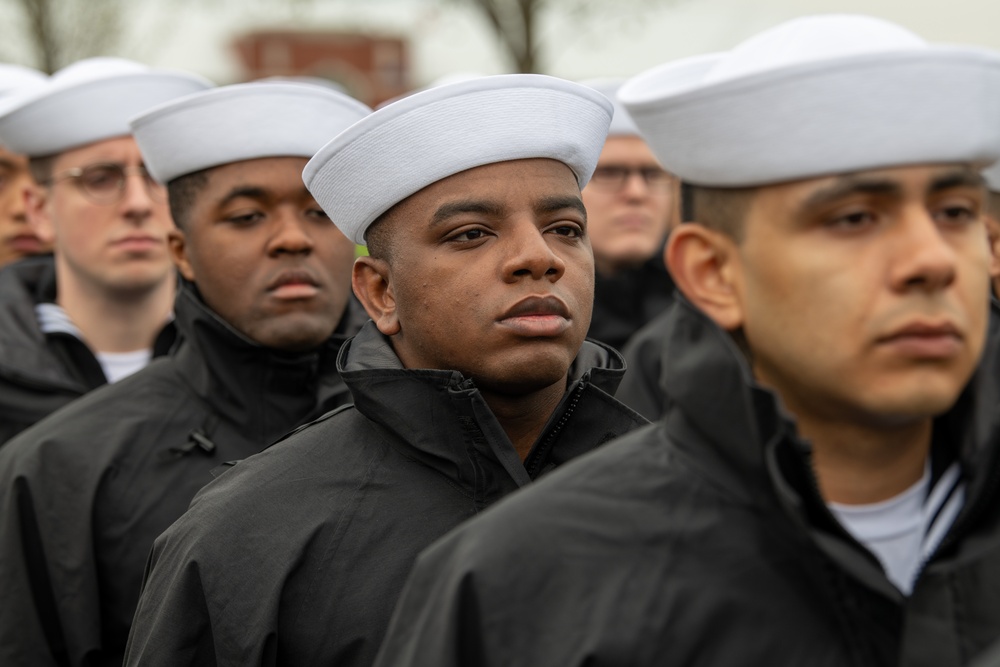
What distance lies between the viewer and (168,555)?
10.8 feet

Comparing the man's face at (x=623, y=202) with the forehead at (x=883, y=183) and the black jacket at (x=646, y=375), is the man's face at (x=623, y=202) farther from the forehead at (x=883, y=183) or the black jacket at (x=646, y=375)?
the forehead at (x=883, y=183)

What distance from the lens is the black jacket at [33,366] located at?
519 centimetres

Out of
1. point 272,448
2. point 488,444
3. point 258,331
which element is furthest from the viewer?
point 258,331

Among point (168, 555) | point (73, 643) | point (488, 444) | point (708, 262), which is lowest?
point (73, 643)

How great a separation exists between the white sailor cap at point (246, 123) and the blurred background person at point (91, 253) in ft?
2.75

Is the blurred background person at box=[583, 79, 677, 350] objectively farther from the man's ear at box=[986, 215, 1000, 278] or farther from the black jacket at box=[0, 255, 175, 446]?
the man's ear at box=[986, 215, 1000, 278]

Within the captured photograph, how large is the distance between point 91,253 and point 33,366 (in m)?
0.46

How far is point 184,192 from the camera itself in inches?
180

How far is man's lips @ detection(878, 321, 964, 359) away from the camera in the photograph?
223 centimetres

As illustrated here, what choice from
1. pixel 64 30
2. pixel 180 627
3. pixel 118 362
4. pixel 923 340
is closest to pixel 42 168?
pixel 118 362

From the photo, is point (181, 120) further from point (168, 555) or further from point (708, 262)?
point (708, 262)

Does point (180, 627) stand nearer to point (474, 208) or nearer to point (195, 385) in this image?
point (474, 208)

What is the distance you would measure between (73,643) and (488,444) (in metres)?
1.50

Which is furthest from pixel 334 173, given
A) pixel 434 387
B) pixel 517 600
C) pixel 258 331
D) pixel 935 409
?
pixel 935 409
